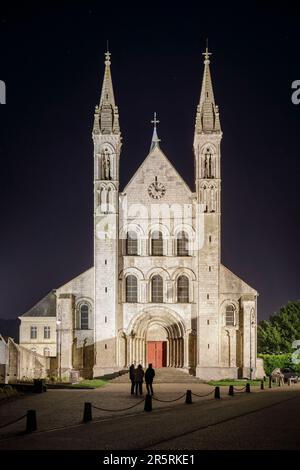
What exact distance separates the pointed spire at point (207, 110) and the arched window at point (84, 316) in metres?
14.7

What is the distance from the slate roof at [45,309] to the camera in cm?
6575

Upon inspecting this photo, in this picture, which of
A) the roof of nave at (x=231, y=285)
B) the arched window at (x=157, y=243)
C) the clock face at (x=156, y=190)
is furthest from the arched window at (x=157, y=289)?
the clock face at (x=156, y=190)

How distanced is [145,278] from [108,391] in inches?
630

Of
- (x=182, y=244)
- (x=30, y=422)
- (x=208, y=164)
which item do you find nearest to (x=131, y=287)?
(x=182, y=244)

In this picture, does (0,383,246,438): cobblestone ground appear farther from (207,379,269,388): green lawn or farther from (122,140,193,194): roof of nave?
(122,140,193,194): roof of nave

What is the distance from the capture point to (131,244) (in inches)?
2089

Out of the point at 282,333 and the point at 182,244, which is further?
the point at 282,333

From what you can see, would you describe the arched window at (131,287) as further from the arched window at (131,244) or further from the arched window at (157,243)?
the arched window at (157,243)

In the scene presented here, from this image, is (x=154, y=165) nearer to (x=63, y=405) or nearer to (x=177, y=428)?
(x=63, y=405)

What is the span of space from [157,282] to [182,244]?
3.17 meters

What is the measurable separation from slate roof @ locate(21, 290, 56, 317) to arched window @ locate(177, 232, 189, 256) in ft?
55.3

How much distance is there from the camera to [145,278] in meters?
52.4
